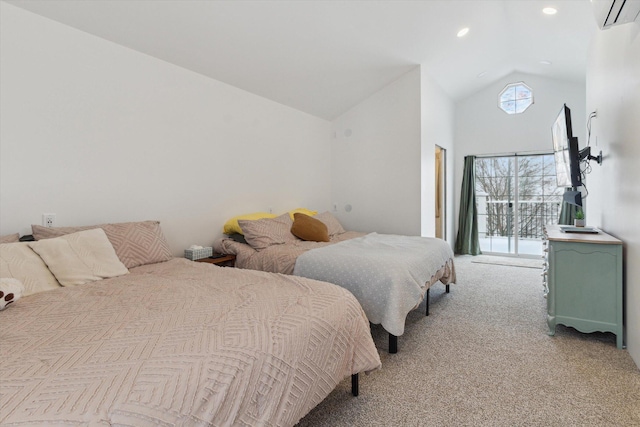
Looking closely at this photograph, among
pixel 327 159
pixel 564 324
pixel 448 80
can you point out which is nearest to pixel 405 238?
pixel 564 324

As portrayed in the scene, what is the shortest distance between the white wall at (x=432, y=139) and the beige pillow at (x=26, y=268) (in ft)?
12.6

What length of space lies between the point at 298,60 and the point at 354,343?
2.92 metres

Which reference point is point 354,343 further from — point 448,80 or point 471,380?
point 448,80

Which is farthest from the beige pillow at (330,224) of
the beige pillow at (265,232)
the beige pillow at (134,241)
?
the beige pillow at (134,241)

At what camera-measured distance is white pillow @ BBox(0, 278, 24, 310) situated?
1.40m

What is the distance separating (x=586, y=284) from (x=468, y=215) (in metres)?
3.72

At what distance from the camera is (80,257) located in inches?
74.9

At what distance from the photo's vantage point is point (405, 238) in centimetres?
350

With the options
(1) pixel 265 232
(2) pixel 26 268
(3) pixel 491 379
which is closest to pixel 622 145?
(3) pixel 491 379

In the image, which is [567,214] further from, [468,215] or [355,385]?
[355,385]

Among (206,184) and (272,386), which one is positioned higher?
(206,184)

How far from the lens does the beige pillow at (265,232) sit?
3.12m

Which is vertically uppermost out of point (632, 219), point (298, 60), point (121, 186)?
point (298, 60)

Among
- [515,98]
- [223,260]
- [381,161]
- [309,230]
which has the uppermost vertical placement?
[515,98]
